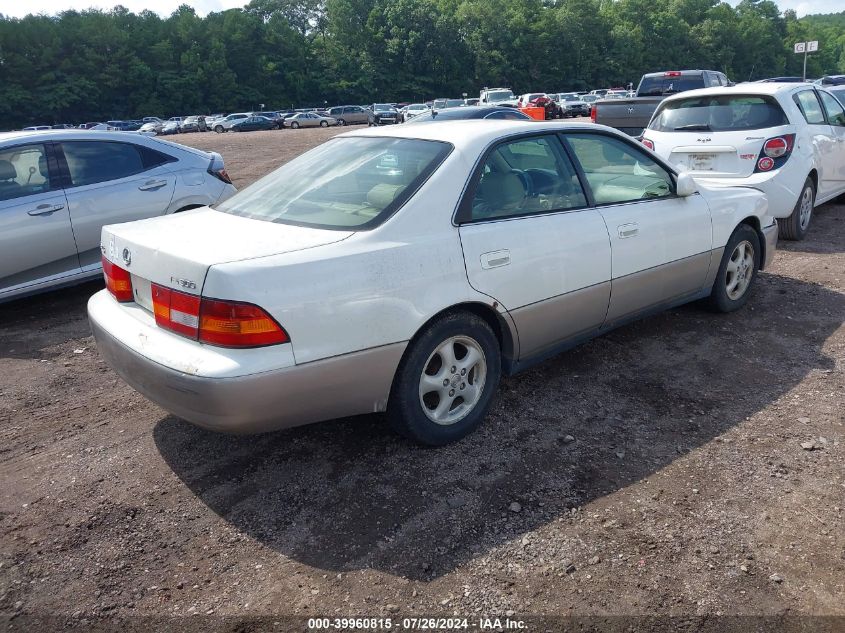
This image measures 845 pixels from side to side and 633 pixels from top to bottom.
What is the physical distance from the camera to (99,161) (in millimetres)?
6273

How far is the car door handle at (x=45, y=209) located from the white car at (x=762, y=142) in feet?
19.2

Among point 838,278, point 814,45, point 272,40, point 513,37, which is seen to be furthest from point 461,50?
point 838,278

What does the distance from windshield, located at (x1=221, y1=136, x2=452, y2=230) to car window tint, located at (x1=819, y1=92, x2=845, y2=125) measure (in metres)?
6.80

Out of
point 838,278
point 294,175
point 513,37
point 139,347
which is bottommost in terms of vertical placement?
point 838,278

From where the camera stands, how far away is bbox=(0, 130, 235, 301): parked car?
565 cm

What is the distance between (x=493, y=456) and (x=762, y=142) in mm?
5480

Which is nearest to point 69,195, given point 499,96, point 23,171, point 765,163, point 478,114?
point 23,171

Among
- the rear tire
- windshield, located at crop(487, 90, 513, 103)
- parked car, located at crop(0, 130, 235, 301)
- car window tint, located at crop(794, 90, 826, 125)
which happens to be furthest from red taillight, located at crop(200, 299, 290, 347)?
windshield, located at crop(487, 90, 513, 103)

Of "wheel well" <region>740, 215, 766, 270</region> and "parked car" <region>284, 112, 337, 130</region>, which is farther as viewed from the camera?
"parked car" <region>284, 112, 337, 130</region>

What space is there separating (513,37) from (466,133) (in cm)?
9629

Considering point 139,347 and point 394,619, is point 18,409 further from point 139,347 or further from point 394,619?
point 394,619

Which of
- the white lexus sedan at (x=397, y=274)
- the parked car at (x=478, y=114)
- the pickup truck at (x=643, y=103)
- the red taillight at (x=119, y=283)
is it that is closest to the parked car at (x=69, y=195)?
the white lexus sedan at (x=397, y=274)

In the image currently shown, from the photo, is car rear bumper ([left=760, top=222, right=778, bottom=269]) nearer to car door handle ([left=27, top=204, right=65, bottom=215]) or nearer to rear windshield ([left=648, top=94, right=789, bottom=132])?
rear windshield ([left=648, top=94, right=789, bottom=132])

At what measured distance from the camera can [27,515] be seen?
10.1 ft
